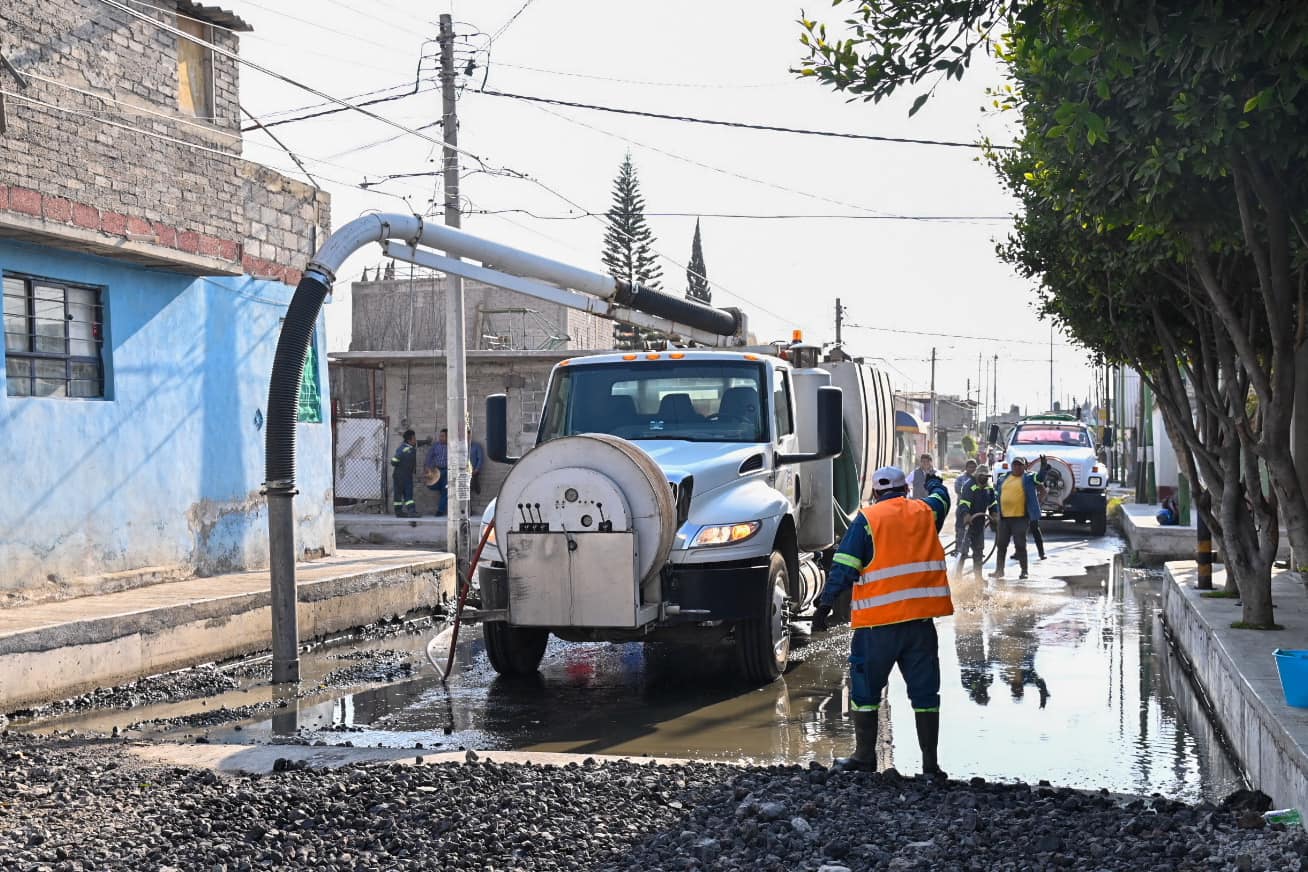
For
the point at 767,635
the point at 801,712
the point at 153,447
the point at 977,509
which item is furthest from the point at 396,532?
the point at 801,712

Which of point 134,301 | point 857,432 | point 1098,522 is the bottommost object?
point 1098,522

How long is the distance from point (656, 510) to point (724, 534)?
2.44ft

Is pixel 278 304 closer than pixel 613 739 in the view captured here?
No

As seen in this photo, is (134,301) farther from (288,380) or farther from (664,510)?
(664,510)

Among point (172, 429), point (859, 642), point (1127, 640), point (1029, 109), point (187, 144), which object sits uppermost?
point (187, 144)

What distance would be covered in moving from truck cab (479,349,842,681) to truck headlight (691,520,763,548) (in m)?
0.01

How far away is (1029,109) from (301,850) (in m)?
6.36

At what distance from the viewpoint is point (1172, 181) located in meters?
7.56

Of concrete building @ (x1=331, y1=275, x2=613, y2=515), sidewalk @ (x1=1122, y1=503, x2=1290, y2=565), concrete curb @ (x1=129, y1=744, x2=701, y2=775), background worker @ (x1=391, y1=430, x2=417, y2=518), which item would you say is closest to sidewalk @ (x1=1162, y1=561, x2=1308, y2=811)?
concrete curb @ (x1=129, y1=744, x2=701, y2=775)

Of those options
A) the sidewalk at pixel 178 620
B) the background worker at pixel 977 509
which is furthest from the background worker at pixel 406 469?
the background worker at pixel 977 509

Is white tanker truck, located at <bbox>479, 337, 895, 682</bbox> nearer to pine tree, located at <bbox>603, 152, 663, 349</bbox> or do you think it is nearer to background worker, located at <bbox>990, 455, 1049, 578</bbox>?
background worker, located at <bbox>990, 455, 1049, 578</bbox>

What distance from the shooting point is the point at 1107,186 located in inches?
322

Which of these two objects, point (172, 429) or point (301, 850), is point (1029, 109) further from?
point (172, 429)

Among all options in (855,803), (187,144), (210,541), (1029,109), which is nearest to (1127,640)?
(1029,109)
